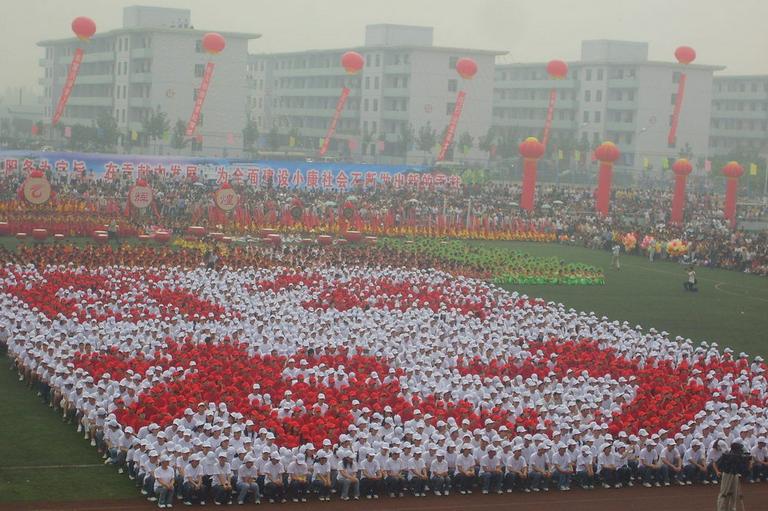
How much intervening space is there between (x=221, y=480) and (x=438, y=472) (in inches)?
108

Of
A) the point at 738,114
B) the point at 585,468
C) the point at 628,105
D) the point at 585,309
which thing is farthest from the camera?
the point at 738,114

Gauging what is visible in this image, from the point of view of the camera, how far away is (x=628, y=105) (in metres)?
81.1

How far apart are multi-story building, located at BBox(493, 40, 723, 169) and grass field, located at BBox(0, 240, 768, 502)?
125ft

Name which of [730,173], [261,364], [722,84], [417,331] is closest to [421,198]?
[730,173]

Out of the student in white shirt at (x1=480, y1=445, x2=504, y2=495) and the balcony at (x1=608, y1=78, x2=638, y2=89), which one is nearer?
the student in white shirt at (x1=480, y1=445, x2=504, y2=495)

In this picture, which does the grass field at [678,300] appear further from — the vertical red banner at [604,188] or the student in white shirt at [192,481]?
the student in white shirt at [192,481]

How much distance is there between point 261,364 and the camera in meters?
18.5

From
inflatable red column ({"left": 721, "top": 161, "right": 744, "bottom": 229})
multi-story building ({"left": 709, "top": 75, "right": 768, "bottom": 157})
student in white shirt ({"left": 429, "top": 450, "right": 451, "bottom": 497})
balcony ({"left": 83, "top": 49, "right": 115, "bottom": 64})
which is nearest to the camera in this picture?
student in white shirt ({"left": 429, "top": 450, "right": 451, "bottom": 497})

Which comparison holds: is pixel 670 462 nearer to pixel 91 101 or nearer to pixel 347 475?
pixel 347 475

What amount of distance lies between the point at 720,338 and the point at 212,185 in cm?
2548

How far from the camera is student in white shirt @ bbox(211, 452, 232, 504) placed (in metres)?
13.8

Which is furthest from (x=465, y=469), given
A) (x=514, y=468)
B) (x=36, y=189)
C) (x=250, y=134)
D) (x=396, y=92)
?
(x=396, y=92)

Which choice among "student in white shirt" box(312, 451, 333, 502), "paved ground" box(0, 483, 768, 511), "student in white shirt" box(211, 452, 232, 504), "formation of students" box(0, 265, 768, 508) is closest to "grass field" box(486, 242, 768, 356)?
"formation of students" box(0, 265, 768, 508)

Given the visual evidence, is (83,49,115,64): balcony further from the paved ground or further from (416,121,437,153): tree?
the paved ground
